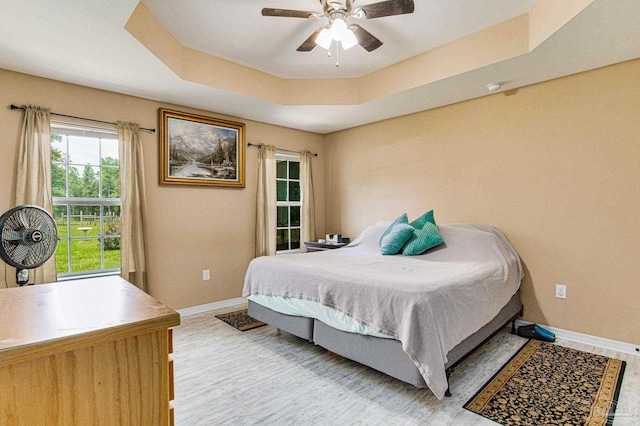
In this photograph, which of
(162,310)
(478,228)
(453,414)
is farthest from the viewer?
(478,228)

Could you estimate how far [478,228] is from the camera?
3346 millimetres

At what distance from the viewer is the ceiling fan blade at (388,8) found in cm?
195

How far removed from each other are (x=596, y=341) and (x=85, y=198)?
481cm

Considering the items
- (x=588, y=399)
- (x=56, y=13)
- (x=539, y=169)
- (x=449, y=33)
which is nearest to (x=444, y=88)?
(x=449, y=33)

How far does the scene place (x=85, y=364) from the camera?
2.85 ft

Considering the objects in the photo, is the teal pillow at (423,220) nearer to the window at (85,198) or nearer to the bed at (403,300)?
the bed at (403,300)

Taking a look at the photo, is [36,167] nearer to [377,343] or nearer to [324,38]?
[324,38]

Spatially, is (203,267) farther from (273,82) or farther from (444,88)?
(444,88)

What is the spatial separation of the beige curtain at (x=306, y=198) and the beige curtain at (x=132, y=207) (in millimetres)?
2155

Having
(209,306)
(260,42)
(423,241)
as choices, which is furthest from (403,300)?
(209,306)

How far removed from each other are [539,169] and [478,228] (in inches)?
30.4

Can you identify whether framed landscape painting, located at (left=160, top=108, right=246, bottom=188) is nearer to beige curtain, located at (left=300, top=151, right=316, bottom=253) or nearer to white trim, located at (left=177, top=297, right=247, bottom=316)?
beige curtain, located at (left=300, top=151, right=316, bottom=253)

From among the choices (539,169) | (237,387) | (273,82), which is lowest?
(237,387)

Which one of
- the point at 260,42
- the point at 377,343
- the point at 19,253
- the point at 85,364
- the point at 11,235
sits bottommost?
the point at 377,343
